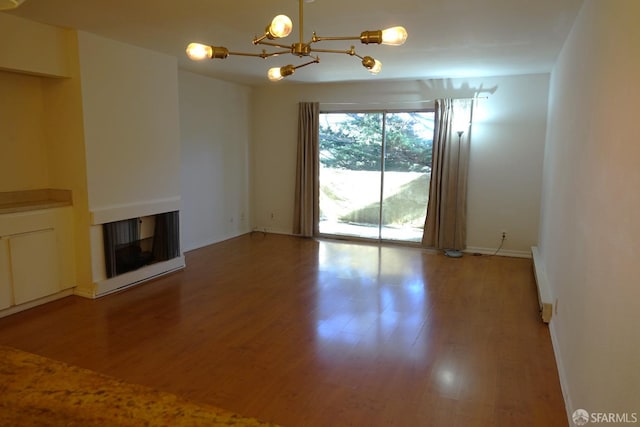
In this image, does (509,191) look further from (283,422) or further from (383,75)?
(283,422)

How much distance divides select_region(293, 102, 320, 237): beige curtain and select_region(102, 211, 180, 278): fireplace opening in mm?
2475

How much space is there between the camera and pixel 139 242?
4820mm

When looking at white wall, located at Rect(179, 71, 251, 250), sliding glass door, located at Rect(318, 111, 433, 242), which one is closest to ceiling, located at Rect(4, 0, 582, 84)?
white wall, located at Rect(179, 71, 251, 250)

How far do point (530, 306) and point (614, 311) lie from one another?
2.59 metres

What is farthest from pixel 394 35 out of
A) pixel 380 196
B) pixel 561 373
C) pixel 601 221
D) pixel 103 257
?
pixel 380 196

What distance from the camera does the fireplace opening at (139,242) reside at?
4.40m

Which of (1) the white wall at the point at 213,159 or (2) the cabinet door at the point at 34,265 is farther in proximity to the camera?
(1) the white wall at the point at 213,159

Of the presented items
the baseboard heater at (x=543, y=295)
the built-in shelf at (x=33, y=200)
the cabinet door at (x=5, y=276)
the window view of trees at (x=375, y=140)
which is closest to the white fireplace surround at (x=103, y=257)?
the built-in shelf at (x=33, y=200)

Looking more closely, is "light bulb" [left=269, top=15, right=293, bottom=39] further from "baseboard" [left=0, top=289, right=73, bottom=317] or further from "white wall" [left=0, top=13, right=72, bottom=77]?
"baseboard" [left=0, top=289, right=73, bottom=317]

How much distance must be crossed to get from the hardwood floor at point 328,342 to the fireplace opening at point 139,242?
323 mm

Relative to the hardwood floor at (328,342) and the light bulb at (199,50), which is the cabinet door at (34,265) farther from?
the light bulb at (199,50)

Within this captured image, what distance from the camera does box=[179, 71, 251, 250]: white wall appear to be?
20.0 feet

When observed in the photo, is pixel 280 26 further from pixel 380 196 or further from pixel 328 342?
pixel 380 196

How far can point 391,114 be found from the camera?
6.61 metres
